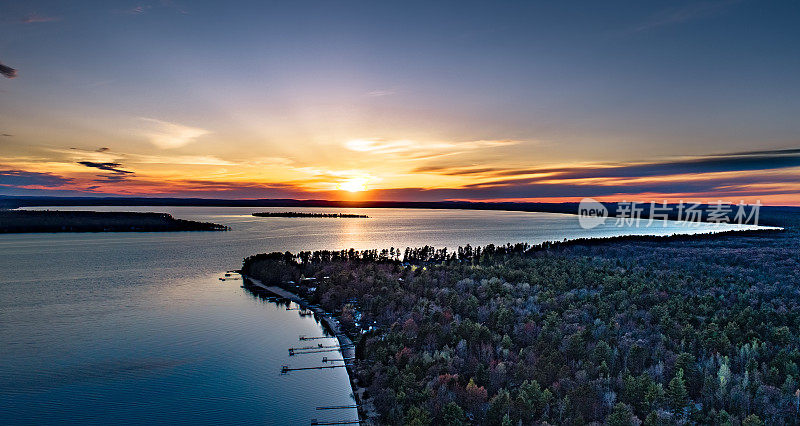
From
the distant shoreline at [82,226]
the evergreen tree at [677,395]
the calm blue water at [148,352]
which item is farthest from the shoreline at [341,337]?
the distant shoreline at [82,226]

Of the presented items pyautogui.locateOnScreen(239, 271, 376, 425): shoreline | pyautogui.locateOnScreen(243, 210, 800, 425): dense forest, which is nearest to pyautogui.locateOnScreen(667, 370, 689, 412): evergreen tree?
pyautogui.locateOnScreen(243, 210, 800, 425): dense forest

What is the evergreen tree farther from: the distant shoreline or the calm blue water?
the distant shoreline

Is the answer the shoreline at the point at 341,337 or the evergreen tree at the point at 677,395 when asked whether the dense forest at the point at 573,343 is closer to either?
the evergreen tree at the point at 677,395

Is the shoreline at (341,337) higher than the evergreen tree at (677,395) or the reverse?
the reverse

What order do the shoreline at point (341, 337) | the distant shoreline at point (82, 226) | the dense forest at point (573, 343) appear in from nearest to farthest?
the dense forest at point (573, 343)
the shoreline at point (341, 337)
the distant shoreline at point (82, 226)

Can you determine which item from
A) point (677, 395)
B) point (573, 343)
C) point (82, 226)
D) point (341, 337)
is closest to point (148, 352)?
point (341, 337)
